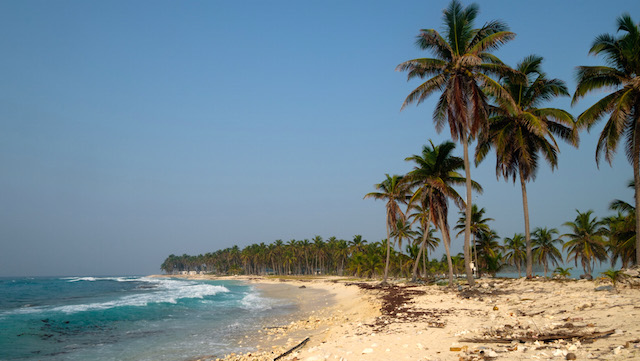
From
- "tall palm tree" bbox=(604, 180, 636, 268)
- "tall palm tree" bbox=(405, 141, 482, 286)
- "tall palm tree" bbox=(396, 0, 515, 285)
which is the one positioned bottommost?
"tall palm tree" bbox=(604, 180, 636, 268)

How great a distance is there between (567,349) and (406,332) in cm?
536

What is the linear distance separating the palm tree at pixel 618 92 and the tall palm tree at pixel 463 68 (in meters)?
4.49

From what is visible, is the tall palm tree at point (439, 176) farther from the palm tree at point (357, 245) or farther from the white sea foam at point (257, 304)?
the palm tree at point (357, 245)

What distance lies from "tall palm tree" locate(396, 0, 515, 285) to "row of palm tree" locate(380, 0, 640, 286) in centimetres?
6

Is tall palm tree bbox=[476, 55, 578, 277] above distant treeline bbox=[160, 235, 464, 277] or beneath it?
above

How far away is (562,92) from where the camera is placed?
25.7 metres

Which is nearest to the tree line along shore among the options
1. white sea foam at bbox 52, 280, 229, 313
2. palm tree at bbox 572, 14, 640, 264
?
palm tree at bbox 572, 14, 640, 264

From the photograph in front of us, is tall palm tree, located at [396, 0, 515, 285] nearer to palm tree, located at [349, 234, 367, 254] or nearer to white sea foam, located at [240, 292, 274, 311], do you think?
white sea foam, located at [240, 292, 274, 311]

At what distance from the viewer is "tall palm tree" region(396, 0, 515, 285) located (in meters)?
22.3

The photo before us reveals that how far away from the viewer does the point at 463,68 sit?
76.1 ft

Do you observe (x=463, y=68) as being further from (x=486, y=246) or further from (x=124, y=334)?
(x=486, y=246)

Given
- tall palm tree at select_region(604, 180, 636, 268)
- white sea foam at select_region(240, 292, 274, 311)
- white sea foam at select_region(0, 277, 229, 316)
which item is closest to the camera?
tall palm tree at select_region(604, 180, 636, 268)

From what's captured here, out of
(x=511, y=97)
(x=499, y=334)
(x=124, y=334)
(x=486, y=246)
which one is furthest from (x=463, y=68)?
(x=486, y=246)

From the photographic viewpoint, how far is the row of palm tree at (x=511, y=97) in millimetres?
18438
